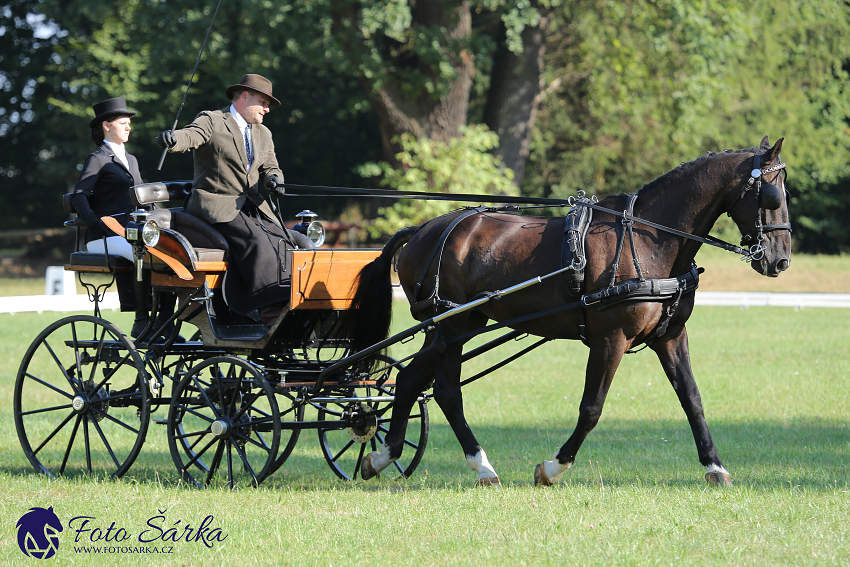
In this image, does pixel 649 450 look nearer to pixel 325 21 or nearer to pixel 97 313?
pixel 97 313

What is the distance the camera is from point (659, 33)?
781 inches

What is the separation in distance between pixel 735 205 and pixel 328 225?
19.5m

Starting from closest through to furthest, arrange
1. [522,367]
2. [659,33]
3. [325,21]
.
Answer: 1. [522,367]
2. [325,21]
3. [659,33]

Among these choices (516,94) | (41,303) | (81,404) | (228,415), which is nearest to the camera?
(228,415)

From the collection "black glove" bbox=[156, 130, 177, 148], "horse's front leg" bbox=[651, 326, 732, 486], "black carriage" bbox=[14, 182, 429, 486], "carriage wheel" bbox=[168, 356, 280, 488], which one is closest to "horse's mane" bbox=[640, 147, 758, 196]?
"horse's front leg" bbox=[651, 326, 732, 486]

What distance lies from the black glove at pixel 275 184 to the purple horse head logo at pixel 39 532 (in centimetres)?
243

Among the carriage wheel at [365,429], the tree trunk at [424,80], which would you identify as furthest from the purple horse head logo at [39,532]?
the tree trunk at [424,80]

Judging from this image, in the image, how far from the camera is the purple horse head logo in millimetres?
4832

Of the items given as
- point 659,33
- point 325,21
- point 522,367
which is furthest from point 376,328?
point 659,33

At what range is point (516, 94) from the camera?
22.2 meters

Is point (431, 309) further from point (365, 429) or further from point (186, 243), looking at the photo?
point (186, 243)

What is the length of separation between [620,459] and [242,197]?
333 cm

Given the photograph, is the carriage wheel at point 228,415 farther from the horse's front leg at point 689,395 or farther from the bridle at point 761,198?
the bridle at point 761,198

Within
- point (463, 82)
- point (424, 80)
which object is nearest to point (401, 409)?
point (424, 80)
